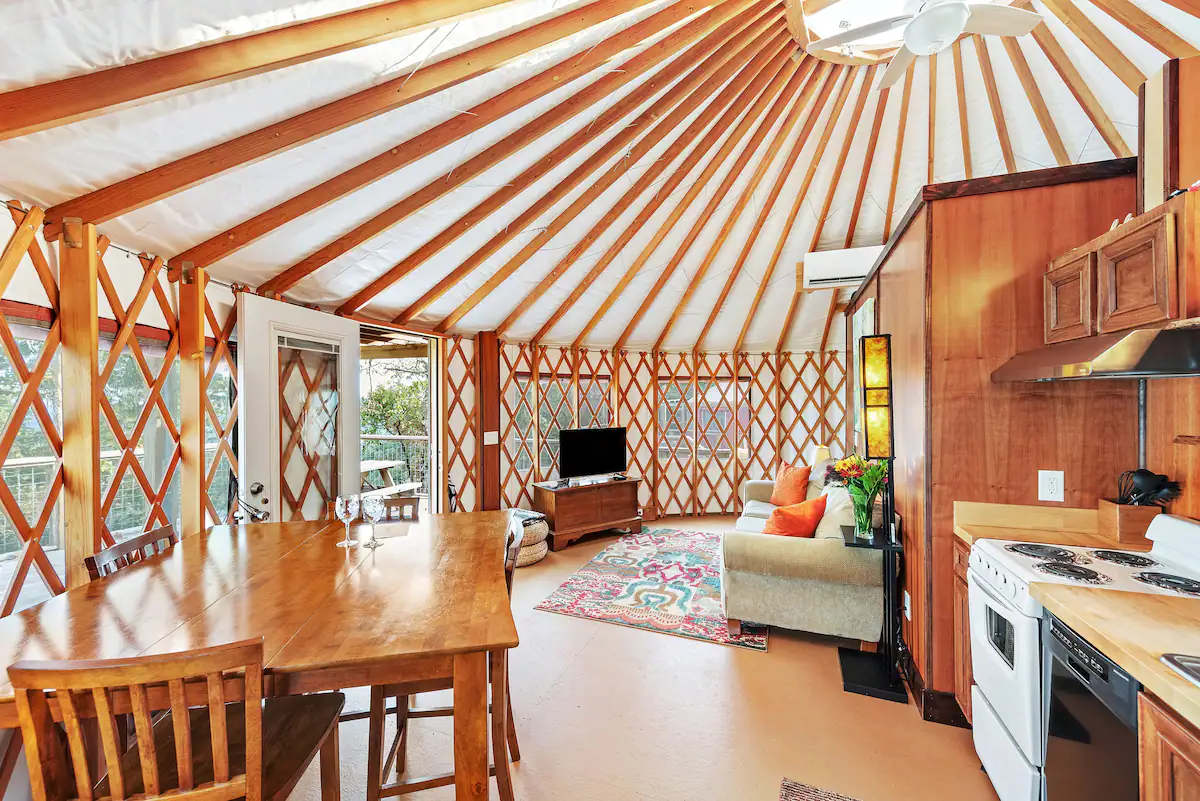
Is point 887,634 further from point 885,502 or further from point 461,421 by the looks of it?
point 461,421

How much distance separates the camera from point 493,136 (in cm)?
225

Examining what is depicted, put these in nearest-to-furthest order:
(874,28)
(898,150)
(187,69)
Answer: (187,69) < (874,28) < (898,150)

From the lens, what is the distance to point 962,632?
1880 millimetres

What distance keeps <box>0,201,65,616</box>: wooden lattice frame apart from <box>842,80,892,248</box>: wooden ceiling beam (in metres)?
3.41

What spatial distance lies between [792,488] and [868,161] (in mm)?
2459

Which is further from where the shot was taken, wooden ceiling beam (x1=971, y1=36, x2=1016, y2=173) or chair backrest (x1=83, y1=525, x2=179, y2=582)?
wooden ceiling beam (x1=971, y1=36, x2=1016, y2=173)

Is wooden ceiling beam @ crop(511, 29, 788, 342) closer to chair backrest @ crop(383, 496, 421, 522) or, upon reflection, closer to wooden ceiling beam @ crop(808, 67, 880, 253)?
wooden ceiling beam @ crop(808, 67, 880, 253)

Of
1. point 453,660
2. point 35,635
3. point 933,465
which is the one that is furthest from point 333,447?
point 933,465

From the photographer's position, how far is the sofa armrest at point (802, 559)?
96.4 inches

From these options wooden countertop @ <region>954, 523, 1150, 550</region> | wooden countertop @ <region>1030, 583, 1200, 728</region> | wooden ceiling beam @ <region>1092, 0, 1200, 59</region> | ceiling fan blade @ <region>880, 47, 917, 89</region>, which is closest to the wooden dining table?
wooden countertop @ <region>1030, 583, 1200, 728</region>

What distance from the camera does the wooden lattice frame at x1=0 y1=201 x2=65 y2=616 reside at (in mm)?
1619

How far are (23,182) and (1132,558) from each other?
3.66 m

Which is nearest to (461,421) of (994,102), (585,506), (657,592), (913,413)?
(585,506)

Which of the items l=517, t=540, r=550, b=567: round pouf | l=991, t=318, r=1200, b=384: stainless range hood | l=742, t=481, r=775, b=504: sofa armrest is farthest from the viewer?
l=742, t=481, r=775, b=504: sofa armrest
